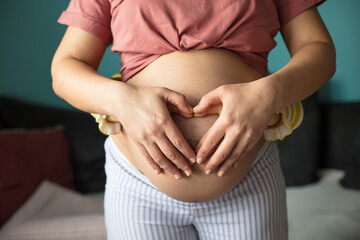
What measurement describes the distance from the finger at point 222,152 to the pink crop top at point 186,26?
233mm

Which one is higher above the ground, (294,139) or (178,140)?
(178,140)

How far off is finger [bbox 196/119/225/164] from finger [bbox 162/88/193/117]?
2.4 inches

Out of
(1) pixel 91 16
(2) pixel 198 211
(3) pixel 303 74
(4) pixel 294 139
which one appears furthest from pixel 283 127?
(4) pixel 294 139

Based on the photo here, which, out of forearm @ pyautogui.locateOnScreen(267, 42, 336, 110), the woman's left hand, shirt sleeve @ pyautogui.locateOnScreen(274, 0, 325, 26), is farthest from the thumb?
shirt sleeve @ pyautogui.locateOnScreen(274, 0, 325, 26)

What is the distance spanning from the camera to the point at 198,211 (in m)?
0.73

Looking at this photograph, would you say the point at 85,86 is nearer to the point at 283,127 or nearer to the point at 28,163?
the point at 283,127

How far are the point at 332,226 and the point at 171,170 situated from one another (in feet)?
4.58

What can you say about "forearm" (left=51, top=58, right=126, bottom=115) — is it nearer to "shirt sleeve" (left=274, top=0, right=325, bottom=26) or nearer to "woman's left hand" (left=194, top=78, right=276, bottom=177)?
"woman's left hand" (left=194, top=78, right=276, bottom=177)

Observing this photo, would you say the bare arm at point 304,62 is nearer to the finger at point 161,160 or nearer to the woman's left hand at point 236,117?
the woman's left hand at point 236,117

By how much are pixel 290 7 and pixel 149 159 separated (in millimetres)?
483

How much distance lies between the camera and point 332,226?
5.68ft

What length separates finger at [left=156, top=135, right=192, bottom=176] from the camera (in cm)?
62

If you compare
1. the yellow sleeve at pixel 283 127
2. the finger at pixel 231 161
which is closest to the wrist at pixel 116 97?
the finger at pixel 231 161

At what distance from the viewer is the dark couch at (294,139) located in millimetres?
2119
